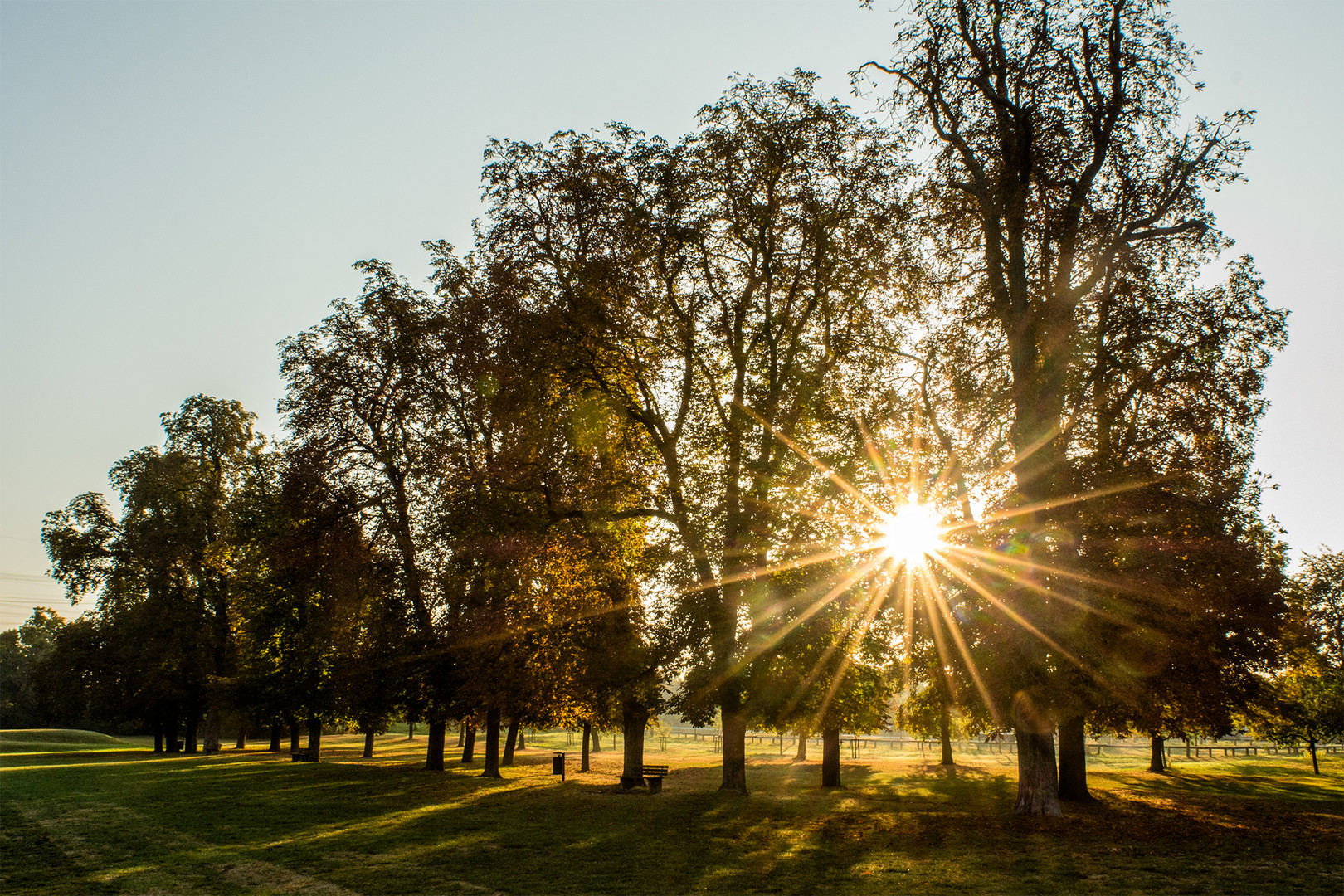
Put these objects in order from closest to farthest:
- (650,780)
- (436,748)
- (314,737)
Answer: (650,780), (436,748), (314,737)

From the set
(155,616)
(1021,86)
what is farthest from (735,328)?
(155,616)

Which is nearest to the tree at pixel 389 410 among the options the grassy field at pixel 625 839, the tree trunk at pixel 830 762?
the grassy field at pixel 625 839

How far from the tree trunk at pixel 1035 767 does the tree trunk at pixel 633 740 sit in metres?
11.8

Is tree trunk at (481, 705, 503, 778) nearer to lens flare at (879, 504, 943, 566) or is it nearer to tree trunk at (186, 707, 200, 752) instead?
lens flare at (879, 504, 943, 566)

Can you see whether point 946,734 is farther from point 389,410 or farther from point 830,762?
point 389,410

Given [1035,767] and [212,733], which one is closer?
[1035,767]

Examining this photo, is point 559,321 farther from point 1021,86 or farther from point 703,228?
point 1021,86

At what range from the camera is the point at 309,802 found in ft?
70.4

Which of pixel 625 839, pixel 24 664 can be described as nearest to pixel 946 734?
pixel 625 839

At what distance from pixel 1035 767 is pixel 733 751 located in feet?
29.0

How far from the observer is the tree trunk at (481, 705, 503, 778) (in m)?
30.3

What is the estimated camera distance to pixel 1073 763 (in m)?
24.2

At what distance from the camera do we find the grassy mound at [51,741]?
53.6 meters

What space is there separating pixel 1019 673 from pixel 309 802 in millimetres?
18224
